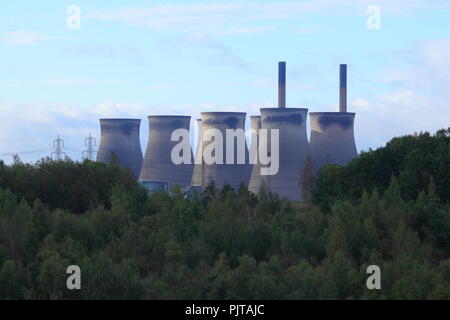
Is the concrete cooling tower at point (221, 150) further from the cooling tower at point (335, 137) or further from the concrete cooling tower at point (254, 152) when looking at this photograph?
the cooling tower at point (335, 137)

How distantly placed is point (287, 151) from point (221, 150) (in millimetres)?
6840

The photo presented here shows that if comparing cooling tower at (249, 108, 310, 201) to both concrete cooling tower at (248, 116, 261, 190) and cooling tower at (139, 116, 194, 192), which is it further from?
cooling tower at (139, 116, 194, 192)

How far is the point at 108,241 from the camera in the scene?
26.2 m

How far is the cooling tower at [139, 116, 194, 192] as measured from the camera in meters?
81.7

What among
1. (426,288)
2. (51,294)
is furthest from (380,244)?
(51,294)

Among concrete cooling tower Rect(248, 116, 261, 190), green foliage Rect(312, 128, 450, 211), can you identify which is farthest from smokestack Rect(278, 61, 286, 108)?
green foliage Rect(312, 128, 450, 211)

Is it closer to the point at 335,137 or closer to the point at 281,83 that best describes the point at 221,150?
the point at 281,83

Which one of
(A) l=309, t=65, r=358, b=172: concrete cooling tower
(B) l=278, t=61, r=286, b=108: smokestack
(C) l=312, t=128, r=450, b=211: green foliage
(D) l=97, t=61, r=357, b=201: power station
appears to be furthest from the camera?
(B) l=278, t=61, r=286, b=108: smokestack

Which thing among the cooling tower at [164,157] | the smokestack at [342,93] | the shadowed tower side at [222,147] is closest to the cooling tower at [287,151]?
the shadowed tower side at [222,147]

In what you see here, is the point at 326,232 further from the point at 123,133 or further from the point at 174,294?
the point at 123,133

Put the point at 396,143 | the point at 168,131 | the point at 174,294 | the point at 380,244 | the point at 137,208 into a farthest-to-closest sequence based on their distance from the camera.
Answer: the point at 168,131 → the point at 396,143 → the point at 137,208 → the point at 380,244 → the point at 174,294

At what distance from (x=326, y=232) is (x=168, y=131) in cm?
5560

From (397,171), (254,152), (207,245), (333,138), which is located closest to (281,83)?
(254,152)

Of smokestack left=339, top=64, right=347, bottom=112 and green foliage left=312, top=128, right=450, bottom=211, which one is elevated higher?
smokestack left=339, top=64, right=347, bottom=112
